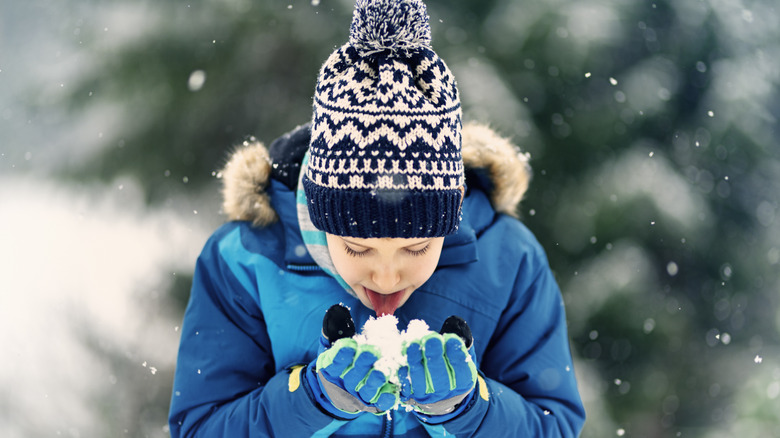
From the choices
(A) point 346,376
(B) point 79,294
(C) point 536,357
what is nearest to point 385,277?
(A) point 346,376

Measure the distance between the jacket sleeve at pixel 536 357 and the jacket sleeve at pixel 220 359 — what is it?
2.04ft

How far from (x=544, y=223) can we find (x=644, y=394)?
107cm

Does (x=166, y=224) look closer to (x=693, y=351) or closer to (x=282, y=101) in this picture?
(x=282, y=101)

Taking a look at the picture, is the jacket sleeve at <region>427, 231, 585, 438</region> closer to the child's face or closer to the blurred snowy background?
the child's face

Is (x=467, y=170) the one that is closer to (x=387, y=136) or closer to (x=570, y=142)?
(x=387, y=136)

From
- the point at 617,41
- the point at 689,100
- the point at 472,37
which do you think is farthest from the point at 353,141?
the point at 689,100

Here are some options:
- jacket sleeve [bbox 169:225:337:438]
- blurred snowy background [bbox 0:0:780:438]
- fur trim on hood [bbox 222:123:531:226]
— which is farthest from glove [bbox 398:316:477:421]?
blurred snowy background [bbox 0:0:780:438]

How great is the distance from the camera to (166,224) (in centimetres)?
333

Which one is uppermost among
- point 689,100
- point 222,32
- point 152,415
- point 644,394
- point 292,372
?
point 222,32

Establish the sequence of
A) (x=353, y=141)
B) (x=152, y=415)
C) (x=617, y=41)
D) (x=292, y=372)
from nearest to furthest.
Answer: (x=353, y=141) < (x=292, y=372) < (x=617, y=41) < (x=152, y=415)

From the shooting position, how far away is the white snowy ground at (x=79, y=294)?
335 centimetres

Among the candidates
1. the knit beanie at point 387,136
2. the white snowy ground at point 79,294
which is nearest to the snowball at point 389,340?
the knit beanie at point 387,136

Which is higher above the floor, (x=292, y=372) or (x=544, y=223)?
(x=292, y=372)

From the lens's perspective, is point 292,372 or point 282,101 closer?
point 292,372
